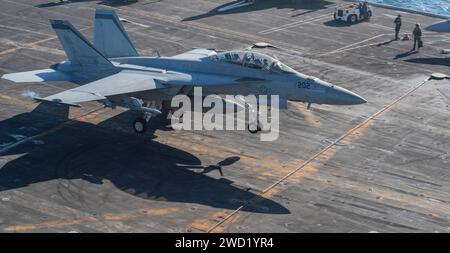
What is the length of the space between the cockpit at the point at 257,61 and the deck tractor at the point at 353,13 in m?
23.2

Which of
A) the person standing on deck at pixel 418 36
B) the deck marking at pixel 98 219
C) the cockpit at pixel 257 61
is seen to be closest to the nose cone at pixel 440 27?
the person standing on deck at pixel 418 36

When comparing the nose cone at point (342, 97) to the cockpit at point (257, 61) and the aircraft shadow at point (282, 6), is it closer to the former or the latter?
the cockpit at point (257, 61)

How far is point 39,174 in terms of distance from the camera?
26547 millimetres

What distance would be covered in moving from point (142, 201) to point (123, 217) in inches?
52.9

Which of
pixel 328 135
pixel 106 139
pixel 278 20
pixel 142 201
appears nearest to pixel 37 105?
pixel 106 139

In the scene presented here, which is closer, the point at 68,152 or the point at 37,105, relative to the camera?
the point at 68,152

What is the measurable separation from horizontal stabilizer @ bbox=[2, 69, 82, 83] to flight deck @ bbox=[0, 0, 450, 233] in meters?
1.74

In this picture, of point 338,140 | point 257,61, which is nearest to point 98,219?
point 257,61

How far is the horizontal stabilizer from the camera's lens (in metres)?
31.6

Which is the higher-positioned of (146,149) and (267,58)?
(267,58)

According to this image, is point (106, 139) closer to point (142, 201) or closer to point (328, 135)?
point (142, 201)

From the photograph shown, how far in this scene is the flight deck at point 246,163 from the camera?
23641 mm

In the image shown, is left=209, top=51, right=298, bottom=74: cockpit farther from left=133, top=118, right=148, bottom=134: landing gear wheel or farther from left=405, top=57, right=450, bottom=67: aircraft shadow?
left=405, top=57, right=450, bottom=67: aircraft shadow
